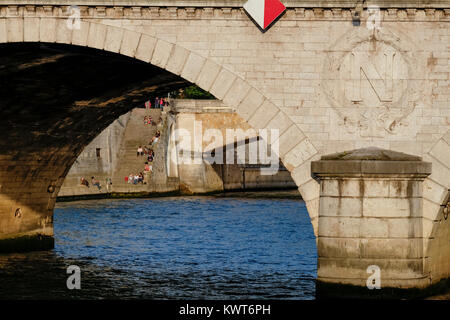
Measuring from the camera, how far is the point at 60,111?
2539cm

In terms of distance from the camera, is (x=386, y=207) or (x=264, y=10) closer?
(x=386, y=207)

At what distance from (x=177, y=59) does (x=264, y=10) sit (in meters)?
1.85

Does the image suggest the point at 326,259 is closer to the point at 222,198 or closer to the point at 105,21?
the point at 105,21

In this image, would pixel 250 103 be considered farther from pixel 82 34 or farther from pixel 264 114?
pixel 82 34

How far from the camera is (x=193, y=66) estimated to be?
55.4ft

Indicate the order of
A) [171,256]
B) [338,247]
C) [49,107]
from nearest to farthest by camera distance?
[338,247] < [49,107] < [171,256]

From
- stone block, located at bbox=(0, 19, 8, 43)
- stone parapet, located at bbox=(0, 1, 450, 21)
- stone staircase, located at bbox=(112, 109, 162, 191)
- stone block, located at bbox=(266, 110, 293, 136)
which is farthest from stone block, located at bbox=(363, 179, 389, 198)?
stone staircase, located at bbox=(112, 109, 162, 191)

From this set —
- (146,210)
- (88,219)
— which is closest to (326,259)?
(88,219)

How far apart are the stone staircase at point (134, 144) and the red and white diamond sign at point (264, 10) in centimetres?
3400

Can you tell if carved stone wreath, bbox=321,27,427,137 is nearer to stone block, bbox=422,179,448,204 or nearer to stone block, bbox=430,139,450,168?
stone block, bbox=430,139,450,168

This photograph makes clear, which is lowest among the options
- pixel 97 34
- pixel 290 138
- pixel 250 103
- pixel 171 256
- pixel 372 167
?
pixel 171 256

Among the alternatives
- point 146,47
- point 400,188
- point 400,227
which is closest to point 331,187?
point 400,188

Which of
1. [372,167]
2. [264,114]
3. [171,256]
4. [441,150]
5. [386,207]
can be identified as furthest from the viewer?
[171,256]

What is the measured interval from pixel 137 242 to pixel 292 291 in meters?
11.5
